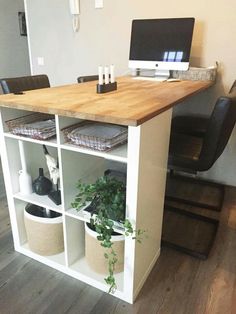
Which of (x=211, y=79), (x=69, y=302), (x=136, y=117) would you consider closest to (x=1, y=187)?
(x=69, y=302)

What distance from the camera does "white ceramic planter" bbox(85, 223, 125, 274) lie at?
4.05ft

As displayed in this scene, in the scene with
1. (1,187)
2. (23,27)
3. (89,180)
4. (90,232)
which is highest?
Result: (23,27)

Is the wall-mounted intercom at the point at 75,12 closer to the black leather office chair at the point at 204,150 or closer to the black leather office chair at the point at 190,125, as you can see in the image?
the black leather office chair at the point at 190,125

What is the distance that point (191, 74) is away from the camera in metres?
2.09

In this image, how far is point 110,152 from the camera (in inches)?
42.0

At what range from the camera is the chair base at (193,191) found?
2.02 m

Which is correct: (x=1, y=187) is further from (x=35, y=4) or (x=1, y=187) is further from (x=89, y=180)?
(x=35, y=4)

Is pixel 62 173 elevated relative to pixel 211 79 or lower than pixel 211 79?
lower

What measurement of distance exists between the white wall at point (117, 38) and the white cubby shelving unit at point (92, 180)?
1243 millimetres

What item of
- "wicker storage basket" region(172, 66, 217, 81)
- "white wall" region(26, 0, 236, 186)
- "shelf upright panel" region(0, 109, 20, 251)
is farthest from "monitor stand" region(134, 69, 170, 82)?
"shelf upright panel" region(0, 109, 20, 251)

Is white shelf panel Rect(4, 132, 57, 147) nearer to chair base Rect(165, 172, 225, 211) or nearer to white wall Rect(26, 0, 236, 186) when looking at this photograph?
chair base Rect(165, 172, 225, 211)

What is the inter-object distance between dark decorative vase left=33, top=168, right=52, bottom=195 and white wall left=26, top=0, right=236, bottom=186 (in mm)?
1500

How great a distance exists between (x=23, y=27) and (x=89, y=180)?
3300mm

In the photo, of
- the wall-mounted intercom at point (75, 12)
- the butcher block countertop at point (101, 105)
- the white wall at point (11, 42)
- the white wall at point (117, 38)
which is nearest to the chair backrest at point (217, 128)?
the butcher block countertop at point (101, 105)
